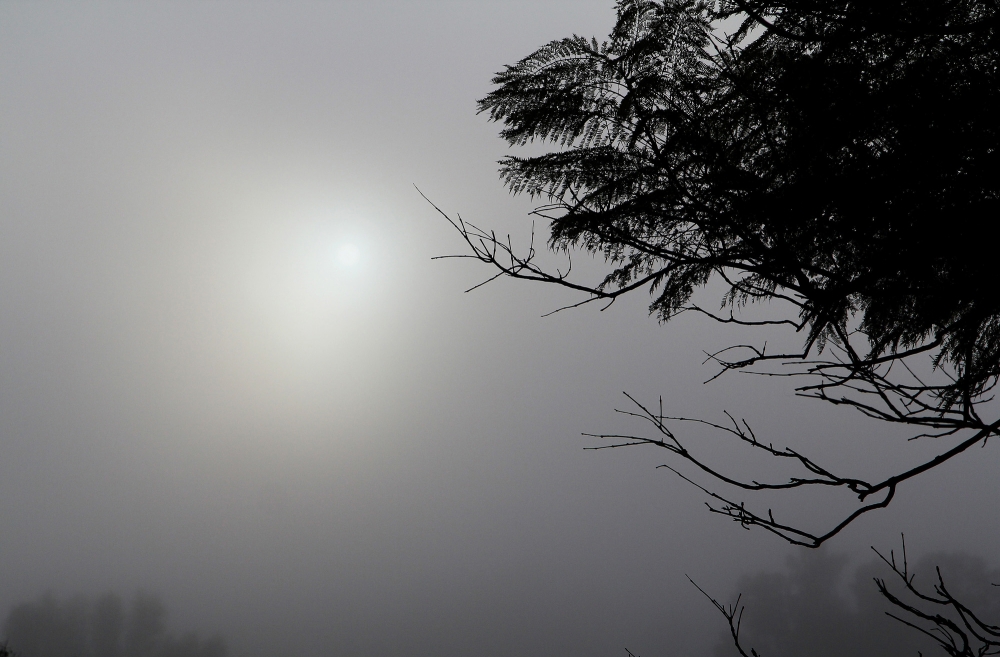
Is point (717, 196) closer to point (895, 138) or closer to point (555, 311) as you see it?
point (895, 138)

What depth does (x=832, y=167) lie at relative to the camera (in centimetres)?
262

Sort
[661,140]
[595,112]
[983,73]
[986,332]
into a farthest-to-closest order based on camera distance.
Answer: [595,112], [661,140], [986,332], [983,73]

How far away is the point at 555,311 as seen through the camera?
301 centimetres

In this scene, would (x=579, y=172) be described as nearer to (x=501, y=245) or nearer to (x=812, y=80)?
(x=501, y=245)

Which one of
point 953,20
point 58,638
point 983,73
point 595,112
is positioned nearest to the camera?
point 983,73

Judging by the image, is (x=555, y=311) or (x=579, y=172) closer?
(x=555, y=311)

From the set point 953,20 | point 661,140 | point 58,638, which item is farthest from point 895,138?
point 58,638

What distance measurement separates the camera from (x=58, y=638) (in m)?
61.2

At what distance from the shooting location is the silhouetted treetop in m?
2.45

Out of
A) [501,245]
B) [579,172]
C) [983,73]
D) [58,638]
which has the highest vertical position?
[58,638]

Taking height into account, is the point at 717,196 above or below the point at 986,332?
above

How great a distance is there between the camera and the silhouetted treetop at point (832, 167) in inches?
96.3

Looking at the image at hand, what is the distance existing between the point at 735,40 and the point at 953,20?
1.04m

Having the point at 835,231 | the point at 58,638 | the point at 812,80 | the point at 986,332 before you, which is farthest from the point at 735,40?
the point at 58,638
